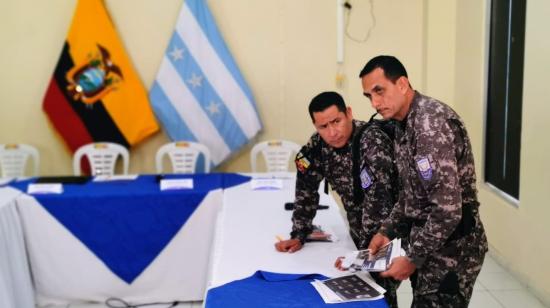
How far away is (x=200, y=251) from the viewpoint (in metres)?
3.28

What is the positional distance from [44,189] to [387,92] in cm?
249

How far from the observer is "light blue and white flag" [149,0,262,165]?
179 inches

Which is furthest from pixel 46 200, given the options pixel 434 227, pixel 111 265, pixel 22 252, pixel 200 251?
pixel 434 227

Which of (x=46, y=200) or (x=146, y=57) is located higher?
(x=146, y=57)

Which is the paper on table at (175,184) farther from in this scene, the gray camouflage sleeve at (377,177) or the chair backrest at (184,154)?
the gray camouflage sleeve at (377,177)

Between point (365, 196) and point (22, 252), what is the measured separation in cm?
223

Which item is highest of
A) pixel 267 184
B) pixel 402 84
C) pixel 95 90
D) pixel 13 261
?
pixel 402 84

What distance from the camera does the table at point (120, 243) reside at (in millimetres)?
3207

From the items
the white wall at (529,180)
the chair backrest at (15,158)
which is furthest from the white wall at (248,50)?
the white wall at (529,180)

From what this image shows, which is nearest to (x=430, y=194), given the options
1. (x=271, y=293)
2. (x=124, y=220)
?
(x=271, y=293)

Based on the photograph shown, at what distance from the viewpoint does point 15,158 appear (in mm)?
4355

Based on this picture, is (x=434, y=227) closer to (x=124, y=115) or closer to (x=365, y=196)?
(x=365, y=196)

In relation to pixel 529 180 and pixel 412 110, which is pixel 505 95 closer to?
pixel 529 180

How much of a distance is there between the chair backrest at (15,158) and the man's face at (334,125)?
3.21 metres
